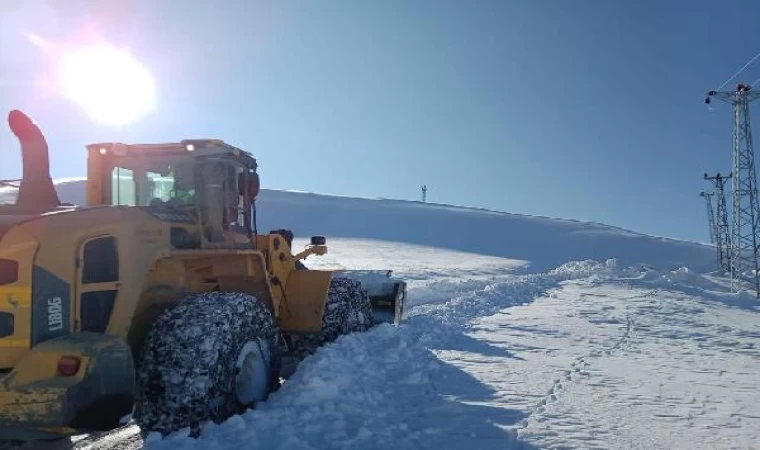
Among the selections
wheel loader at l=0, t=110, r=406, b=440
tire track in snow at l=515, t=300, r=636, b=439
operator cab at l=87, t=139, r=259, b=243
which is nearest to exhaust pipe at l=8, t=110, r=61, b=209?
wheel loader at l=0, t=110, r=406, b=440

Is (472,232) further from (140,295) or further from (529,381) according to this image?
(140,295)

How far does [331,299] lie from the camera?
7672 millimetres

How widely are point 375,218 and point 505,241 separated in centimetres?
1247

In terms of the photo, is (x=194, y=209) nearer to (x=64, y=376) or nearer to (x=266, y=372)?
(x=266, y=372)

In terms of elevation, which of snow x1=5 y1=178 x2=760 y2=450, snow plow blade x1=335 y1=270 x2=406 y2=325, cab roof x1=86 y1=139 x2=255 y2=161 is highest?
cab roof x1=86 y1=139 x2=255 y2=161

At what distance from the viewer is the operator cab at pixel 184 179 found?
579cm

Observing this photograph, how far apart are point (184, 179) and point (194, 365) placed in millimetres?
2278

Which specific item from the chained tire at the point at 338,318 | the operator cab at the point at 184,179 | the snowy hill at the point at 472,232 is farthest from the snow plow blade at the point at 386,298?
the snowy hill at the point at 472,232

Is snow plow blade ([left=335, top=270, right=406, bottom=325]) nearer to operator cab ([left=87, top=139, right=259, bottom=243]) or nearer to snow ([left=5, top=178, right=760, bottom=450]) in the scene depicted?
snow ([left=5, top=178, right=760, bottom=450])

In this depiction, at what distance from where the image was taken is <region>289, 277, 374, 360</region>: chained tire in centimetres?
734

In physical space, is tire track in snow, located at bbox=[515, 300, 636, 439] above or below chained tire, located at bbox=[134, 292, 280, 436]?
below

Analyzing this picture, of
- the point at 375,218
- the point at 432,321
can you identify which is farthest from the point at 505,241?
the point at 432,321

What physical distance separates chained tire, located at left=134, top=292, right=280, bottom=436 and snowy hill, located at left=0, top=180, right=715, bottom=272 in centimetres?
3074

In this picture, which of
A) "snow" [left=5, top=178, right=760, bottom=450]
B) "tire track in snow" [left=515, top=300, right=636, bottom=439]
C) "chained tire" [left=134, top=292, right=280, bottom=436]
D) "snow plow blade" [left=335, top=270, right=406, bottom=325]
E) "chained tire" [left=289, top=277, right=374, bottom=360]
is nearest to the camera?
"chained tire" [left=134, top=292, right=280, bottom=436]
